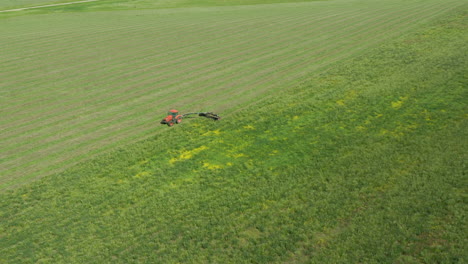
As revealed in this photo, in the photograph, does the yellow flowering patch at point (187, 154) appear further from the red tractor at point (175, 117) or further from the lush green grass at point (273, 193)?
the red tractor at point (175, 117)

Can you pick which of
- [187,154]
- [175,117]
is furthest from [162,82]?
[187,154]

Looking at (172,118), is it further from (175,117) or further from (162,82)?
(162,82)

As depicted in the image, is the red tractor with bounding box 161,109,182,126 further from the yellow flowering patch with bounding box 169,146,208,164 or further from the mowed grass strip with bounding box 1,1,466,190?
the yellow flowering patch with bounding box 169,146,208,164

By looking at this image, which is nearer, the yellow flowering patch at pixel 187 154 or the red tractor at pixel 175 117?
the yellow flowering patch at pixel 187 154

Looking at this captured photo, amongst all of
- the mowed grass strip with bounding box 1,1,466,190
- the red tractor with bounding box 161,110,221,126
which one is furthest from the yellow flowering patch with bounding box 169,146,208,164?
the mowed grass strip with bounding box 1,1,466,190

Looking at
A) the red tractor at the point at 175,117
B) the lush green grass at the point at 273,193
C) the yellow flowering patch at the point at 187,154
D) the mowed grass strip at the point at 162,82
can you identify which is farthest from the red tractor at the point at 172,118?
the yellow flowering patch at the point at 187,154

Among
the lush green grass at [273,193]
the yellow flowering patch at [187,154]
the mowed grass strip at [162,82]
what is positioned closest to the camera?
the lush green grass at [273,193]

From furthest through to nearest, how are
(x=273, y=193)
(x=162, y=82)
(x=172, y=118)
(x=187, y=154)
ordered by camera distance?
(x=162, y=82) → (x=172, y=118) → (x=187, y=154) → (x=273, y=193)
